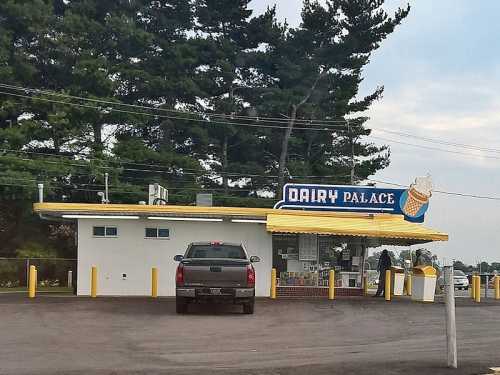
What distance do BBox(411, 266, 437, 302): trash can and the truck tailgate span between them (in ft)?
30.3

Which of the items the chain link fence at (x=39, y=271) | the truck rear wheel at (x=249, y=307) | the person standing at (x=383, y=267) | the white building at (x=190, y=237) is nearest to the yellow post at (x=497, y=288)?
the white building at (x=190, y=237)

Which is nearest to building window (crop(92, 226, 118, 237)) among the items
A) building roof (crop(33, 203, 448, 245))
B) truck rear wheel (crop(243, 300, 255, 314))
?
building roof (crop(33, 203, 448, 245))

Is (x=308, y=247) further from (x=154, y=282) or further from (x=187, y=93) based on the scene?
(x=187, y=93)

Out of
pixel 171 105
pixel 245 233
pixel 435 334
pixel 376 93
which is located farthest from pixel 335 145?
pixel 435 334

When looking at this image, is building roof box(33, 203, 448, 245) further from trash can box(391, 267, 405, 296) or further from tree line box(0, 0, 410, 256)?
tree line box(0, 0, 410, 256)

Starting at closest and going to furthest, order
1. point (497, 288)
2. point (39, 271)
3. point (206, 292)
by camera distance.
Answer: point (206, 292)
point (497, 288)
point (39, 271)

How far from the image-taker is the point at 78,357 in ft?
37.4

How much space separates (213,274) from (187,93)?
35.3 m

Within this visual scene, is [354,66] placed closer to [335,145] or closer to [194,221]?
[335,145]

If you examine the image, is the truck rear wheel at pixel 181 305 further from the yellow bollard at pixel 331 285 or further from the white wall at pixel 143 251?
the yellow bollard at pixel 331 285

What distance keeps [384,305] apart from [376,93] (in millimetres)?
36854

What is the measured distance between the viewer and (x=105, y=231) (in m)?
25.6

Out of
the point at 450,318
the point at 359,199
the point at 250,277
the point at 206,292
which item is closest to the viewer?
the point at 450,318

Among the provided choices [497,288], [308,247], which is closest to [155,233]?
→ [308,247]
